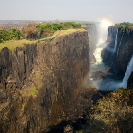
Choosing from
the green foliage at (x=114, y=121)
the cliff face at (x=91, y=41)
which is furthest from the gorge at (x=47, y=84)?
the cliff face at (x=91, y=41)

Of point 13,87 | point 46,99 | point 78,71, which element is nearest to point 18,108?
point 13,87

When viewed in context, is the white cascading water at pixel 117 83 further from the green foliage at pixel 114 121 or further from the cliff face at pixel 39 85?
the green foliage at pixel 114 121

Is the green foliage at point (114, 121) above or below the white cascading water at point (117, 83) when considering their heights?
above

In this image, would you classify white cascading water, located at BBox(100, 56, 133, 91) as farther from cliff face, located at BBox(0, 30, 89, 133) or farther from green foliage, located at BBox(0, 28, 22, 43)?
green foliage, located at BBox(0, 28, 22, 43)

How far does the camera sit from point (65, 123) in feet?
105

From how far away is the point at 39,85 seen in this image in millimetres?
30500

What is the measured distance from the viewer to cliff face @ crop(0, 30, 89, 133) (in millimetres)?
24734

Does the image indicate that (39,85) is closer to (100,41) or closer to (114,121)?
(114,121)

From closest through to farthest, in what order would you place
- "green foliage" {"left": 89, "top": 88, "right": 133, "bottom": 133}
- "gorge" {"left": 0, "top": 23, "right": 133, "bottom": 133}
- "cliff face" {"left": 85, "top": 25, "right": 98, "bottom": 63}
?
"green foliage" {"left": 89, "top": 88, "right": 133, "bottom": 133}, "gorge" {"left": 0, "top": 23, "right": 133, "bottom": 133}, "cliff face" {"left": 85, "top": 25, "right": 98, "bottom": 63}

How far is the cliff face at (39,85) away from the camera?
81.1 ft

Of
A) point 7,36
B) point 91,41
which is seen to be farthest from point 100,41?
point 7,36

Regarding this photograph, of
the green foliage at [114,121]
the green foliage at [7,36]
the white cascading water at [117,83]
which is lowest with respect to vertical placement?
the white cascading water at [117,83]

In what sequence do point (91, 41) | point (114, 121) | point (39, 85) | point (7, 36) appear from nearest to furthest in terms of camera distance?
point (114, 121) < point (39, 85) < point (7, 36) < point (91, 41)

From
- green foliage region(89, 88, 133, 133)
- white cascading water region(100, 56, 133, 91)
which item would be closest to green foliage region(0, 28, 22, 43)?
green foliage region(89, 88, 133, 133)
